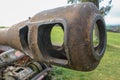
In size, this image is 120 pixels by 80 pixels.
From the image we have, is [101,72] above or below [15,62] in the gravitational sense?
below

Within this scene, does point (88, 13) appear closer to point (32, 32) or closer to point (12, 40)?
point (32, 32)

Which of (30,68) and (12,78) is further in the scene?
(30,68)

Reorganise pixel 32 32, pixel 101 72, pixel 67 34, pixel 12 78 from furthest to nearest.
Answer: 1. pixel 101 72
2. pixel 12 78
3. pixel 32 32
4. pixel 67 34

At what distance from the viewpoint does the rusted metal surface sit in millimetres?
1362

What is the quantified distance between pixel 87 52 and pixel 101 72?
9.68 metres

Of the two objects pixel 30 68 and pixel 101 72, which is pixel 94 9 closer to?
pixel 30 68

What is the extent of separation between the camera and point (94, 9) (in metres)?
1.51

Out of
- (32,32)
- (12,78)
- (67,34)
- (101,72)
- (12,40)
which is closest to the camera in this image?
(67,34)

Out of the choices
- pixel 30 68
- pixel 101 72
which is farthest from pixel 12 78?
pixel 101 72

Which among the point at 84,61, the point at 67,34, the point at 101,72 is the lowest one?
the point at 101,72

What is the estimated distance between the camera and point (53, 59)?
147 centimetres

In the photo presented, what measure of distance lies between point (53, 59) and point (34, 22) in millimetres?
191

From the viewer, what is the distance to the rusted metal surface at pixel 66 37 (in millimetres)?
1362

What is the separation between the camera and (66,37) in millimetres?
1356
